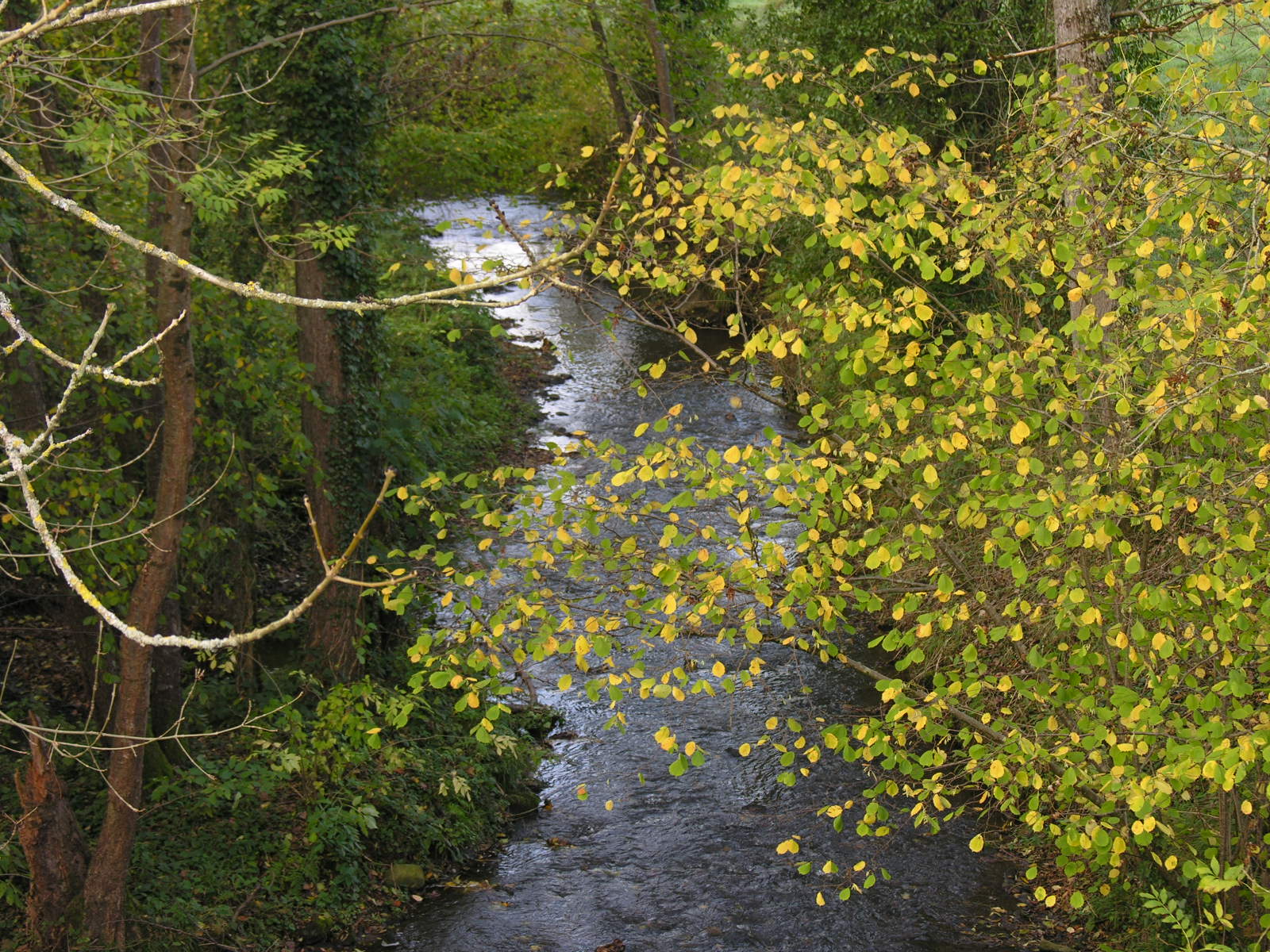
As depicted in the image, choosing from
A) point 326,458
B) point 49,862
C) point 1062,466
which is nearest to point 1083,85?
point 1062,466

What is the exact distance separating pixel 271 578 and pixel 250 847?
4068 mm

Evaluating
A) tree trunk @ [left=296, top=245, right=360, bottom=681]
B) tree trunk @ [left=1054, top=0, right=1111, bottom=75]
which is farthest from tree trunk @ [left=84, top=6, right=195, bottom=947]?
tree trunk @ [left=1054, top=0, right=1111, bottom=75]

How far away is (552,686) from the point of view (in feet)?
37.8

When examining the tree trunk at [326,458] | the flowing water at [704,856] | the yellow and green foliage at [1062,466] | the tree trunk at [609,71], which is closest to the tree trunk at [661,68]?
the tree trunk at [609,71]

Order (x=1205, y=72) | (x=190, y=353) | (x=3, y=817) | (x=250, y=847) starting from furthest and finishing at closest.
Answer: (x=250, y=847)
(x=3, y=817)
(x=190, y=353)
(x=1205, y=72)

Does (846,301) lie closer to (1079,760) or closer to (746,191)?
(746,191)

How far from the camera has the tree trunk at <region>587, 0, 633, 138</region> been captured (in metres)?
12.4

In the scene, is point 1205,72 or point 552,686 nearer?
point 1205,72

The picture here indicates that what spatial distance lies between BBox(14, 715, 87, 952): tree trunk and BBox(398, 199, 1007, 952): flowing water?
2.24 meters

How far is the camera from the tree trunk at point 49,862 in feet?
22.0

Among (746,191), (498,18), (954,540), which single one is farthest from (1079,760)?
(498,18)

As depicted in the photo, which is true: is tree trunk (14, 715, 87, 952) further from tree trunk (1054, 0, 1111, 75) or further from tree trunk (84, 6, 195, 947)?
tree trunk (1054, 0, 1111, 75)

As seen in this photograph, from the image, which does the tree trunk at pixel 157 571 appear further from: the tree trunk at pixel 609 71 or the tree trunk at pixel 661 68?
the tree trunk at pixel 661 68

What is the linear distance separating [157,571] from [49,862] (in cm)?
191
